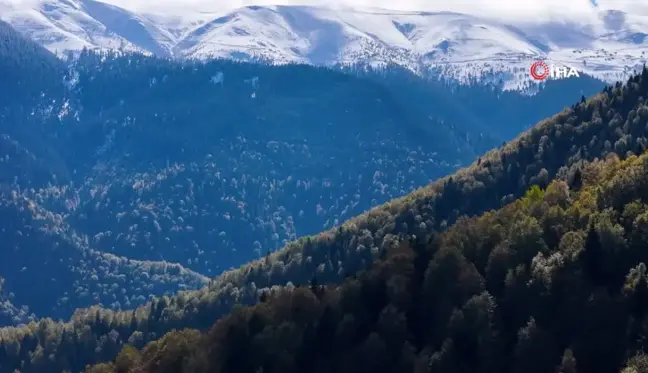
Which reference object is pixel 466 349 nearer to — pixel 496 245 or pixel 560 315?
pixel 560 315

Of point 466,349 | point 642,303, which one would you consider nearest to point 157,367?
point 466,349

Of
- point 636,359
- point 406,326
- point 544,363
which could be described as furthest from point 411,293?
point 636,359

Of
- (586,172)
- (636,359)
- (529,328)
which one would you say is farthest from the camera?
(586,172)

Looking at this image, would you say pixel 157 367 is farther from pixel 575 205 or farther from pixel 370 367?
pixel 575 205

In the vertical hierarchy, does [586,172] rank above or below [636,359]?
above

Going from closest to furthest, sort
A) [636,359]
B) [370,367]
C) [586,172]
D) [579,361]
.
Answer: [636,359] → [579,361] → [370,367] → [586,172]

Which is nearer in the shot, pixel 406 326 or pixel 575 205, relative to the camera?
pixel 406 326
